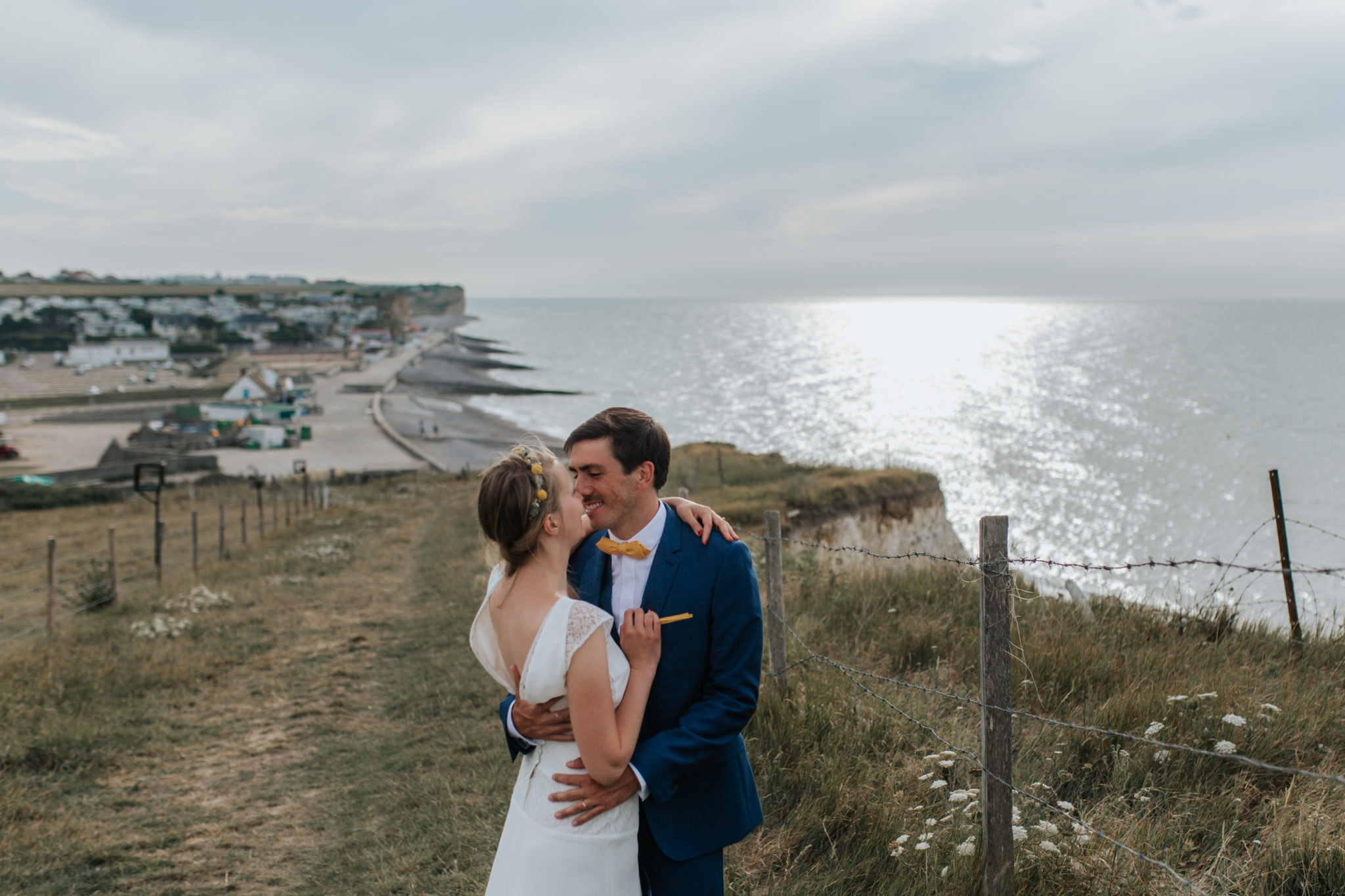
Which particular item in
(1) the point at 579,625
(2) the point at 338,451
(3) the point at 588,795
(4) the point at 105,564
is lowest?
(2) the point at 338,451

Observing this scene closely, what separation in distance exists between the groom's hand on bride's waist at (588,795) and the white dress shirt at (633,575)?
19 centimetres

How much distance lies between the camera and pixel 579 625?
1.94 meters

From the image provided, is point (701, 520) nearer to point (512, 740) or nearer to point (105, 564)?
point (512, 740)

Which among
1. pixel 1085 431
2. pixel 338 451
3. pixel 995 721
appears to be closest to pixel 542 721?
pixel 995 721

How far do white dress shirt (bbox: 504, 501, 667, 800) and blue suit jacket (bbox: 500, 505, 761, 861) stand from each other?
0.08 feet

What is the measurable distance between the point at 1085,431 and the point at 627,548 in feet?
183

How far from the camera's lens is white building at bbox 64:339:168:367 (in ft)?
483

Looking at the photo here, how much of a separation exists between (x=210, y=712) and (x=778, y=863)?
5846mm

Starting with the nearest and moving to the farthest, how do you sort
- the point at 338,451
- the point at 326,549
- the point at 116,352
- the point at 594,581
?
the point at 594,581 < the point at 326,549 < the point at 338,451 < the point at 116,352

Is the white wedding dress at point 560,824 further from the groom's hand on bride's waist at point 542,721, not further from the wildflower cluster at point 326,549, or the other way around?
the wildflower cluster at point 326,549

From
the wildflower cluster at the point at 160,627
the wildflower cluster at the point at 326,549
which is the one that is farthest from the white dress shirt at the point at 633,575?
the wildflower cluster at the point at 326,549

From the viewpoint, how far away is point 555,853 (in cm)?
199

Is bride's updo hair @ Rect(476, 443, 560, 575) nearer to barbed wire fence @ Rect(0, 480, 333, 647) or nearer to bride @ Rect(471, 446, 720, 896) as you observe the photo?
bride @ Rect(471, 446, 720, 896)

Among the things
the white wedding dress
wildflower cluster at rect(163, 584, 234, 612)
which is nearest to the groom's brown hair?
the white wedding dress
